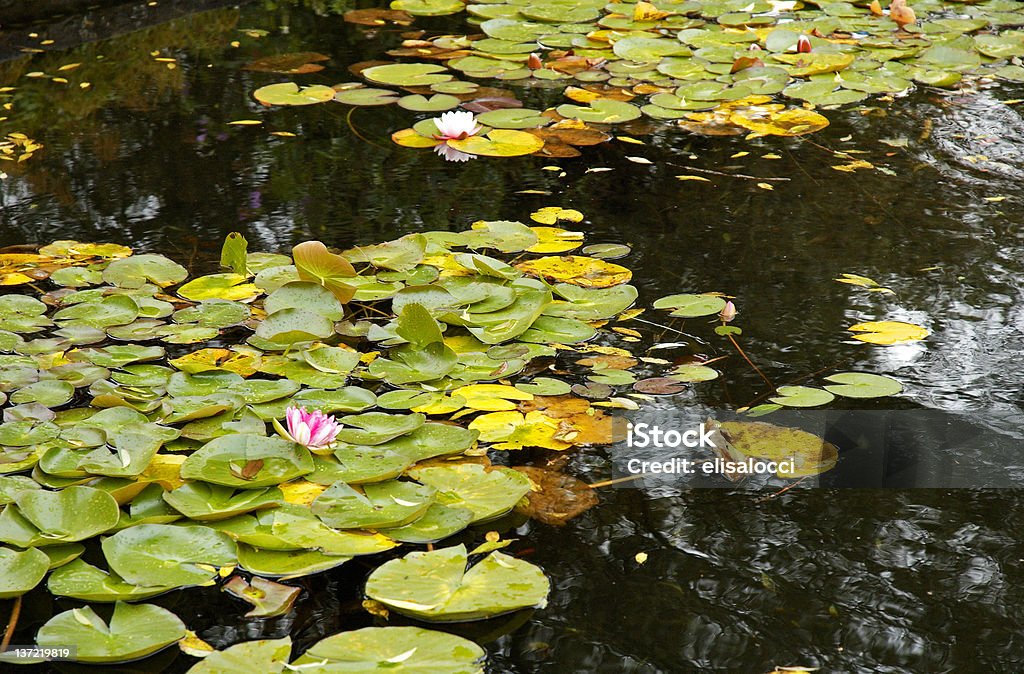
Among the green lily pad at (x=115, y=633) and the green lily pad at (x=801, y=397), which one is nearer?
the green lily pad at (x=115, y=633)

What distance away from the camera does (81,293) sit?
193 cm

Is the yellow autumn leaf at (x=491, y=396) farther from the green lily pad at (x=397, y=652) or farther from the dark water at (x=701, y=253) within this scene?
the green lily pad at (x=397, y=652)

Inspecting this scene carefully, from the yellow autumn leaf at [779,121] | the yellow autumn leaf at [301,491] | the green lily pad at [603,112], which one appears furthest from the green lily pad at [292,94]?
the yellow autumn leaf at [301,491]

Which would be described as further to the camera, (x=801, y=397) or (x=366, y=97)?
(x=366, y=97)

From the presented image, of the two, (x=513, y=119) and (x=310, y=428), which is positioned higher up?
(x=513, y=119)

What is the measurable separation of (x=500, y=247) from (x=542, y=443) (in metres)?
0.70

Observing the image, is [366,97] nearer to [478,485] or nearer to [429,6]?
[429,6]

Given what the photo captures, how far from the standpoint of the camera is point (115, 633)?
1.15 m

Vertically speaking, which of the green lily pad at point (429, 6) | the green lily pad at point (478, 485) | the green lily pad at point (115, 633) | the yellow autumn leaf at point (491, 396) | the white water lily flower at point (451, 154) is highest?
the green lily pad at point (429, 6)

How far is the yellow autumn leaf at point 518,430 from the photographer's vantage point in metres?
1.54

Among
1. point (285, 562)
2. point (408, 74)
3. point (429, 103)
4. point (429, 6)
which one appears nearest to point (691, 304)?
point (285, 562)

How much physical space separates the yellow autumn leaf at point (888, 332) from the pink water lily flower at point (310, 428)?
0.96m

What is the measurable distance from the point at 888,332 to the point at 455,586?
1.02 m

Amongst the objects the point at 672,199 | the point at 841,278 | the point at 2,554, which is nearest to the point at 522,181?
the point at 672,199
